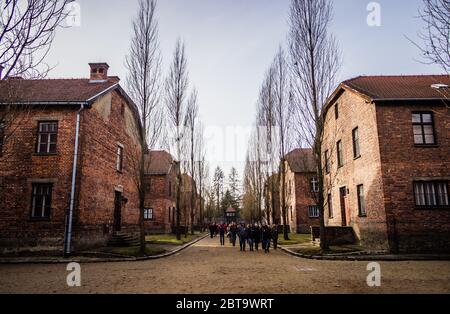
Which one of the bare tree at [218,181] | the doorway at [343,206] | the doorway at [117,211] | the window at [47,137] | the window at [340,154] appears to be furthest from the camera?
the bare tree at [218,181]

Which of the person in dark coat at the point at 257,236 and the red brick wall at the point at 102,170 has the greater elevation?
the red brick wall at the point at 102,170

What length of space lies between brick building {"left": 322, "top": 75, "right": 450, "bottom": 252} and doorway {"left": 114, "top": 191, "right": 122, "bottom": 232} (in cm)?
1333

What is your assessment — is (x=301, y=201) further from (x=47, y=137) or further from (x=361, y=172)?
(x=47, y=137)

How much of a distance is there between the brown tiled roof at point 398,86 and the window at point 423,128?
3.21 feet

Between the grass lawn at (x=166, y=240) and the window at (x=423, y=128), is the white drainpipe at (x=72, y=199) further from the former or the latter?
the window at (x=423, y=128)

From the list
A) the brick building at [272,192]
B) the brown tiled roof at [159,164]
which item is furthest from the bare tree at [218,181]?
the brick building at [272,192]

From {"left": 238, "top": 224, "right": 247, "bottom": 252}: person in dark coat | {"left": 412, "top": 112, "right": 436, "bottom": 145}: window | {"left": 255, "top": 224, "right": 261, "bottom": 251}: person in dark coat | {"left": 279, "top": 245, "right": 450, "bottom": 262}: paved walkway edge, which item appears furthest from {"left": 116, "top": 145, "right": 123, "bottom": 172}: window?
{"left": 412, "top": 112, "right": 436, "bottom": 145}: window

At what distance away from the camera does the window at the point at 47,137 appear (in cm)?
1526

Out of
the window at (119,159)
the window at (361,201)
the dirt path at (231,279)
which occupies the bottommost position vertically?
the dirt path at (231,279)

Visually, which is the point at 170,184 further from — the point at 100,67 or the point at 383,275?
the point at 383,275

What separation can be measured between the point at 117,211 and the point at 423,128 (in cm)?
1873

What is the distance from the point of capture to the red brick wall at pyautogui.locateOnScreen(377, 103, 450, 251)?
14.2 m

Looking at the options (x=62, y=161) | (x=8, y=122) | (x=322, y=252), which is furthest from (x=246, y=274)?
(x=62, y=161)

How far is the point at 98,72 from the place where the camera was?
67.0ft
